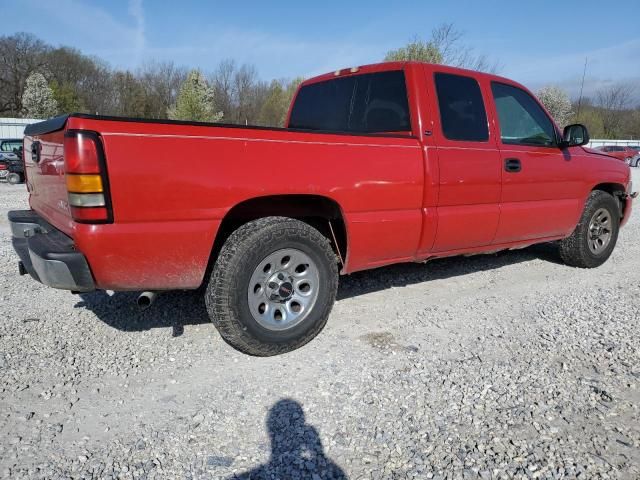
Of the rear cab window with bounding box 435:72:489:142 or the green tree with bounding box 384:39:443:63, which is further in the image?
the green tree with bounding box 384:39:443:63

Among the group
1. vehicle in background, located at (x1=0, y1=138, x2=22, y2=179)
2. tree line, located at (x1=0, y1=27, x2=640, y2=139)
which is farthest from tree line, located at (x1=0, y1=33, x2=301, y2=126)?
vehicle in background, located at (x1=0, y1=138, x2=22, y2=179)

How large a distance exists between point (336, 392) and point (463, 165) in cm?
211

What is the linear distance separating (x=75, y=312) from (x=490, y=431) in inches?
124

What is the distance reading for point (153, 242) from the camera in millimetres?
2645

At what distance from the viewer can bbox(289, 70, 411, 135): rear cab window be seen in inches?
150

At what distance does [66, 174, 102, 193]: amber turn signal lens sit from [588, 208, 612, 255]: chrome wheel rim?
497 centimetres

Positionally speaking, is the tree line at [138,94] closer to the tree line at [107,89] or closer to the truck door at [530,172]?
the tree line at [107,89]

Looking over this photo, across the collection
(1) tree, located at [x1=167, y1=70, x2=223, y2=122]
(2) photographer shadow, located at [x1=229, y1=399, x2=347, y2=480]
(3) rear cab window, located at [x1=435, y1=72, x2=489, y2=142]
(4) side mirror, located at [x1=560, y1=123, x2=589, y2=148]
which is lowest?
(2) photographer shadow, located at [x1=229, y1=399, x2=347, y2=480]

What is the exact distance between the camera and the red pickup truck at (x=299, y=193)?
2537 mm

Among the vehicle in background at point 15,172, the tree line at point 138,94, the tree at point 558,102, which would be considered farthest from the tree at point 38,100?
the tree at point 558,102

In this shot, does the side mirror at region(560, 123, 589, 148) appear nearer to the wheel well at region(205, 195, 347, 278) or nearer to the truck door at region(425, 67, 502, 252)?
the truck door at region(425, 67, 502, 252)

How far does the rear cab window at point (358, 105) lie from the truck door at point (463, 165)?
0.87 feet

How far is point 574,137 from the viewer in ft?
15.2

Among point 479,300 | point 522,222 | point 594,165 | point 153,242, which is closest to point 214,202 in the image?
point 153,242
